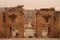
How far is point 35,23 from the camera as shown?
8.44 feet

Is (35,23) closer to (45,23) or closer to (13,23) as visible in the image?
(45,23)

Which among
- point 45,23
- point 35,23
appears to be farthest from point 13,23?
point 45,23

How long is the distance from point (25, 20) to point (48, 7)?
1.23 ft

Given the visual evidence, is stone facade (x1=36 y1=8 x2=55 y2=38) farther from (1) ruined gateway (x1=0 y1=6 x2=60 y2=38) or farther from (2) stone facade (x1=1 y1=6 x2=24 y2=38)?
(2) stone facade (x1=1 y1=6 x2=24 y2=38)

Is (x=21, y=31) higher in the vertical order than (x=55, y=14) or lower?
lower

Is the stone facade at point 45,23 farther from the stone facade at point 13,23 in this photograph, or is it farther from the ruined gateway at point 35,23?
the stone facade at point 13,23

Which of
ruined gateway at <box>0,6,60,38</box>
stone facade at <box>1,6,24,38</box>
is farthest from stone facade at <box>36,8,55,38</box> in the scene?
stone facade at <box>1,6,24,38</box>

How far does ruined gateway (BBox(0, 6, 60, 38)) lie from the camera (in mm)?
2568

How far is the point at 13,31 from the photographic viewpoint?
258 centimetres

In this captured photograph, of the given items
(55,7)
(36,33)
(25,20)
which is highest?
(55,7)

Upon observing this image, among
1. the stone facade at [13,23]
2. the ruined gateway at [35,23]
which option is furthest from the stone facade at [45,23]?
the stone facade at [13,23]

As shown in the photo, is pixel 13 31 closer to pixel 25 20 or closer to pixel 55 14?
pixel 25 20

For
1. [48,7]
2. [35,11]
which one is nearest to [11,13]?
[35,11]

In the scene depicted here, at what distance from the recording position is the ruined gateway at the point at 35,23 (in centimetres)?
257
